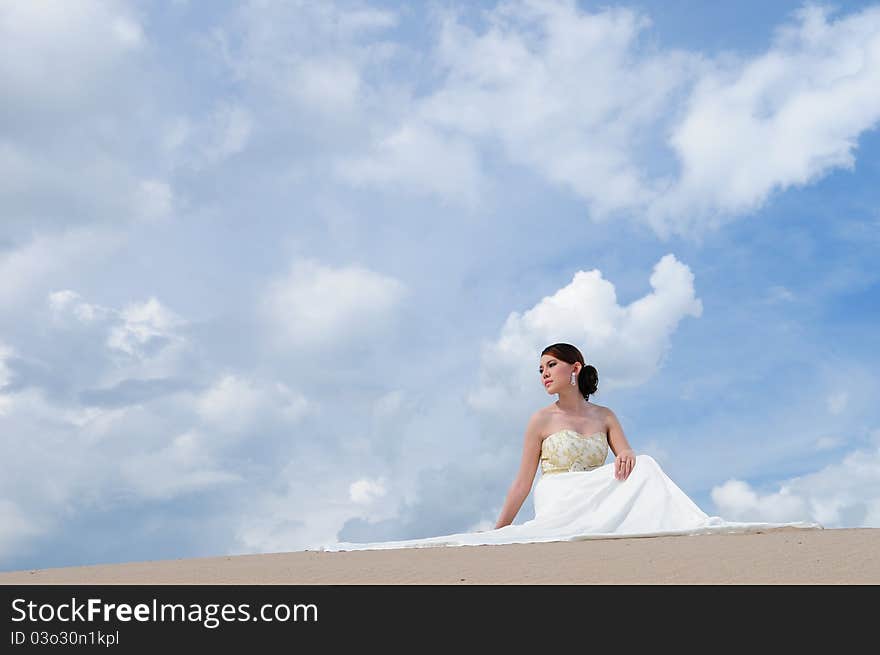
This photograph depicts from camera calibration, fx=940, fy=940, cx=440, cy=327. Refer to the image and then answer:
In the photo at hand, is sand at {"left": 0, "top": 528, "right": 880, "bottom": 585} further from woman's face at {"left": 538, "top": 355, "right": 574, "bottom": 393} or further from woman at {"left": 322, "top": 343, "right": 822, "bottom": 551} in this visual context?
woman's face at {"left": 538, "top": 355, "right": 574, "bottom": 393}

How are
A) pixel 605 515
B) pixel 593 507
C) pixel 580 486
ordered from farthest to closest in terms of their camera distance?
pixel 580 486, pixel 593 507, pixel 605 515

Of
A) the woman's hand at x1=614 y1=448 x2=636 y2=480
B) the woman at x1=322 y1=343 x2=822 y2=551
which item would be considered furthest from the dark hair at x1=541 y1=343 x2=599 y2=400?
the woman's hand at x1=614 y1=448 x2=636 y2=480

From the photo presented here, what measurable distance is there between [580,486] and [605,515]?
0.40 m

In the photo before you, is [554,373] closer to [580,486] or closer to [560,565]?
[580,486]

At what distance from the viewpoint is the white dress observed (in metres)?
Answer: 7.39

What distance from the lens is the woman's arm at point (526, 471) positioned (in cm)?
859

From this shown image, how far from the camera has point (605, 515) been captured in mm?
7961

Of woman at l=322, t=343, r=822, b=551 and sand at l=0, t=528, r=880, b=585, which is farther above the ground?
woman at l=322, t=343, r=822, b=551

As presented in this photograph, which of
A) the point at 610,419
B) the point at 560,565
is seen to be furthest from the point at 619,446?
the point at 560,565

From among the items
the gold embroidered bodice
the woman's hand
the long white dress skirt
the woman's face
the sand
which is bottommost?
the sand
